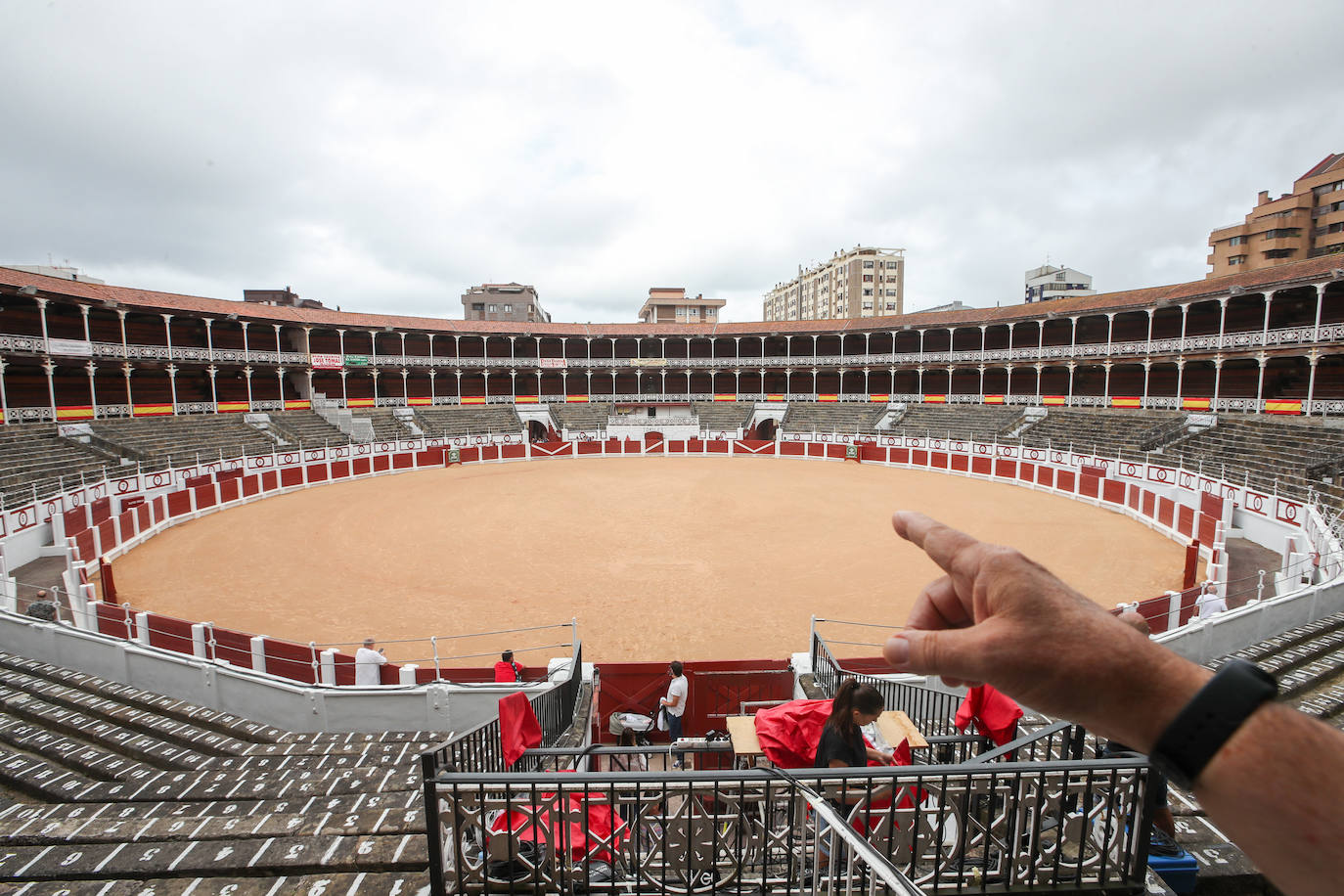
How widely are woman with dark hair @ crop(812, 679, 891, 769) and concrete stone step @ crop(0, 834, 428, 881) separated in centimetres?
239

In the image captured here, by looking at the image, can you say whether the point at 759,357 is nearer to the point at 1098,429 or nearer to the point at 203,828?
the point at 1098,429

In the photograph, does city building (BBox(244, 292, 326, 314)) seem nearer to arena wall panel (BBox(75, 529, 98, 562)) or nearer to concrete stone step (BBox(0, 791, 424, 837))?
arena wall panel (BBox(75, 529, 98, 562))

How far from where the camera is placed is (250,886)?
343 cm

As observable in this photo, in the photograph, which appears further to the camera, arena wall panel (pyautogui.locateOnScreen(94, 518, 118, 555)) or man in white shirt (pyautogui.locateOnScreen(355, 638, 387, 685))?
arena wall panel (pyautogui.locateOnScreen(94, 518, 118, 555))

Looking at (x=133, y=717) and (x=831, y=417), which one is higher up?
(x=831, y=417)

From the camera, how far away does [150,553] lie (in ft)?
45.9

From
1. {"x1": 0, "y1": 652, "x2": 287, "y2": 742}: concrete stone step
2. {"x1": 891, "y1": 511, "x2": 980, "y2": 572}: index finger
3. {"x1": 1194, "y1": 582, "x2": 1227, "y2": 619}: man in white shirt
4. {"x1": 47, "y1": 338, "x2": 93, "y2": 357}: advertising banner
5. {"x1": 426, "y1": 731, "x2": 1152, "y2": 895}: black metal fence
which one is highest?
{"x1": 47, "y1": 338, "x2": 93, "y2": 357}: advertising banner

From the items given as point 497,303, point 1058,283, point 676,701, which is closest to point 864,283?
point 1058,283

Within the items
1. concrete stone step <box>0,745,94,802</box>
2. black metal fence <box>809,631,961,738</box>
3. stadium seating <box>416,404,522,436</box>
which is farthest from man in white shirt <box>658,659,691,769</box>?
stadium seating <box>416,404,522,436</box>

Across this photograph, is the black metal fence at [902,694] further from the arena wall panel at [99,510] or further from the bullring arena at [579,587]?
the arena wall panel at [99,510]

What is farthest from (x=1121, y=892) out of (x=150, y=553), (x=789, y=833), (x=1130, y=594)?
(x=150, y=553)

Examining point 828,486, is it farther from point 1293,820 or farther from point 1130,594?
point 1293,820

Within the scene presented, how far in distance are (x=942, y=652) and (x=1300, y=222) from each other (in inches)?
2355

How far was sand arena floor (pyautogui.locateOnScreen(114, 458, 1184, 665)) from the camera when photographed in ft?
32.3
